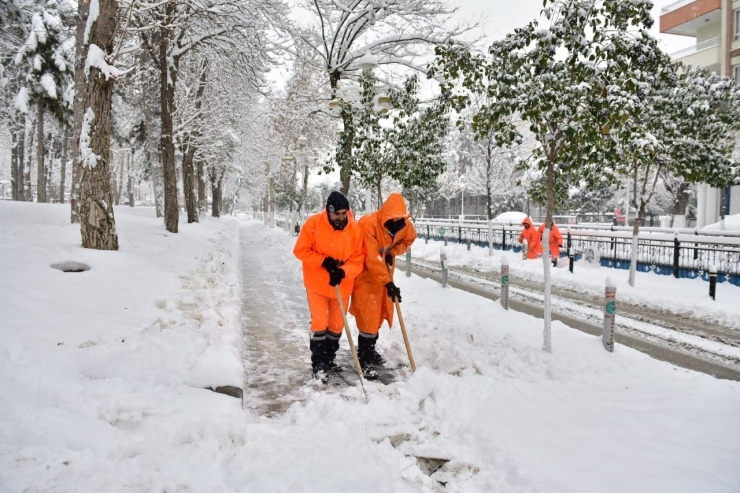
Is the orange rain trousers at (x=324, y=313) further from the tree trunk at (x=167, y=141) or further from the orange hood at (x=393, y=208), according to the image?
the tree trunk at (x=167, y=141)

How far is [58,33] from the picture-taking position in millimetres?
19344

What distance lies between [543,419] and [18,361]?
4.08 meters

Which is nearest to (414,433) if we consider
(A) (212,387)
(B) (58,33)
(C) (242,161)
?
(A) (212,387)

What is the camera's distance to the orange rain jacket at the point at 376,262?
16.4 feet

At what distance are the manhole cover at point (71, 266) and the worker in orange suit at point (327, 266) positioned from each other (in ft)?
11.5

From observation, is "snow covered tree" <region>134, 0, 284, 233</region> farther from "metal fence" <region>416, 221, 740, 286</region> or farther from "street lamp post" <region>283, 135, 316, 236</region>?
"metal fence" <region>416, 221, 740, 286</region>

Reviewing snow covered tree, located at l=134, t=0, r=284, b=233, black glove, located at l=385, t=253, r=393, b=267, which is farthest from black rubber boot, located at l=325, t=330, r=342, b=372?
snow covered tree, located at l=134, t=0, r=284, b=233

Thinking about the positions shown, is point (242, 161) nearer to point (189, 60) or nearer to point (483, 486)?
point (189, 60)

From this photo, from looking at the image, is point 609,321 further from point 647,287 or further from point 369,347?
point 647,287

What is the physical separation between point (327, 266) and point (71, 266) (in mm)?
3975

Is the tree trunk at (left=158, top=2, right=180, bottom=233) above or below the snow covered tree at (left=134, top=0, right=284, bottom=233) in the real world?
below

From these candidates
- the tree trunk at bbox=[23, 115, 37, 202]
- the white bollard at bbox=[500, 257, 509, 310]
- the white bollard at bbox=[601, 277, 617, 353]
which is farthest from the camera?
the tree trunk at bbox=[23, 115, 37, 202]

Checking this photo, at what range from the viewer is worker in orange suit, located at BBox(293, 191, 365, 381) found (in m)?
4.75

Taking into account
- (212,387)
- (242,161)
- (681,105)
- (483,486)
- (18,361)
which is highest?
(242,161)
